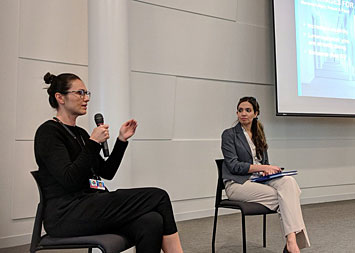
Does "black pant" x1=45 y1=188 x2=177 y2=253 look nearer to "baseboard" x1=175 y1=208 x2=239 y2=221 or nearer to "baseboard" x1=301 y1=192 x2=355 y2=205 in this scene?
"baseboard" x1=175 y1=208 x2=239 y2=221

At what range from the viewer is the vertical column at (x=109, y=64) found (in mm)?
2691

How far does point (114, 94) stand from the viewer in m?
2.70

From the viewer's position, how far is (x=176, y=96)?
3875mm

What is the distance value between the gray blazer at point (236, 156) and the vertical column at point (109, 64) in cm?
71

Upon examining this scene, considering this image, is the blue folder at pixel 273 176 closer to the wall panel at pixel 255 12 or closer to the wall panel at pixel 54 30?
the wall panel at pixel 54 30

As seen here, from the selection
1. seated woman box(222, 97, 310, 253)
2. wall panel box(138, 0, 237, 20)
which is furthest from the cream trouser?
wall panel box(138, 0, 237, 20)

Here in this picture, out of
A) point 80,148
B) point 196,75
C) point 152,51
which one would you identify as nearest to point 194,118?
point 196,75

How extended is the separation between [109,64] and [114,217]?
4.75ft

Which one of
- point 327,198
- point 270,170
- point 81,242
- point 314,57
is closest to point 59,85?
point 81,242

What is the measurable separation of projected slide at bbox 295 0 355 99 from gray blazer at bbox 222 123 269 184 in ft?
6.55

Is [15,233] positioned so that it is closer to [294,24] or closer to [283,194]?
[283,194]

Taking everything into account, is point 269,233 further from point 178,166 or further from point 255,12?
point 255,12

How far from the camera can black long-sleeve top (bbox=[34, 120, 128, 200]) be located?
58.9 inches

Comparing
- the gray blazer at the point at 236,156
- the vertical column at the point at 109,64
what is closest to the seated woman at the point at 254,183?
the gray blazer at the point at 236,156
